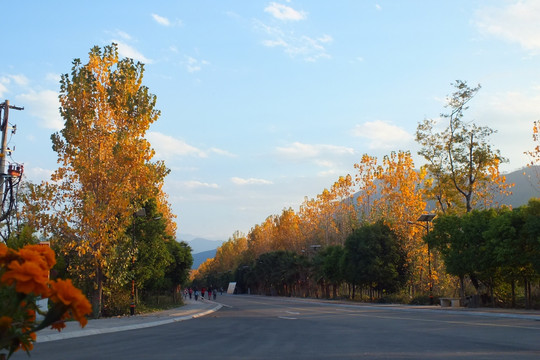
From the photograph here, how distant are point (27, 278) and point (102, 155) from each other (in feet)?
85.3

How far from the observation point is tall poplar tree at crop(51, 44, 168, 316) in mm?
26203

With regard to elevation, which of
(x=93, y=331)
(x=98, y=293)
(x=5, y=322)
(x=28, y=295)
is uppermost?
(x=28, y=295)

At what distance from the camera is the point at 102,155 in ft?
88.1

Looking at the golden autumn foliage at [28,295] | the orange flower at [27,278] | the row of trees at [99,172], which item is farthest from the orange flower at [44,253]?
the row of trees at [99,172]

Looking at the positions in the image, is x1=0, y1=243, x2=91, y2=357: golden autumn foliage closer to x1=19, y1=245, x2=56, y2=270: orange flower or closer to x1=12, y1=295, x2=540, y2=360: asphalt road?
x1=19, y1=245, x2=56, y2=270: orange flower

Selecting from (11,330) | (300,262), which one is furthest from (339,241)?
(11,330)

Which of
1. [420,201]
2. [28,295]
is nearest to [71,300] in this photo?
[28,295]

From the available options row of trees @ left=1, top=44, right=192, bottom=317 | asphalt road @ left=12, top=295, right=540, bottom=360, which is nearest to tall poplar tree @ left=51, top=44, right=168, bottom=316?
row of trees @ left=1, top=44, right=192, bottom=317

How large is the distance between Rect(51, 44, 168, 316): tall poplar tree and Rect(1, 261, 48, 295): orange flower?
24628 millimetres

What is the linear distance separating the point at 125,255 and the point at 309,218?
59.7 m

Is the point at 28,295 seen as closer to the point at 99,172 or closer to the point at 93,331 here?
the point at 93,331

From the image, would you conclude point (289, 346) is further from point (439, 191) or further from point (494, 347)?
point (439, 191)

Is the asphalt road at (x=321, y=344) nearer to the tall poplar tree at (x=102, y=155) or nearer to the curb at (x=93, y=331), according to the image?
the curb at (x=93, y=331)

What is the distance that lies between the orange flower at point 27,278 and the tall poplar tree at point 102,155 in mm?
24628
